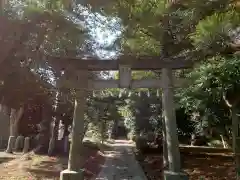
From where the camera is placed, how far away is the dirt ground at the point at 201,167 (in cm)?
1053

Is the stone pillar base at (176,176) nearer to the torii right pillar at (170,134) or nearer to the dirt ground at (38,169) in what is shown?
the torii right pillar at (170,134)

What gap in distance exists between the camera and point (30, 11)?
15.2 feet

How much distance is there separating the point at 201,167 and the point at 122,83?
21.3ft

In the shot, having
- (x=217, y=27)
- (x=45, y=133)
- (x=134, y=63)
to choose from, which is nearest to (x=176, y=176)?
(x=134, y=63)

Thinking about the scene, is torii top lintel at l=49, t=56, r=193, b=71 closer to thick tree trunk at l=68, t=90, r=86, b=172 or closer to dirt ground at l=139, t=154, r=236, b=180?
thick tree trunk at l=68, t=90, r=86, b=172

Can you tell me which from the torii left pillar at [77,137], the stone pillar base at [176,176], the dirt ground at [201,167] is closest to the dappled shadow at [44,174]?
the torii left pillar at [77,137]

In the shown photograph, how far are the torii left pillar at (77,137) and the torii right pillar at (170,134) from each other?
2182 mm

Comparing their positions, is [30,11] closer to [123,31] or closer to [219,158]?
[123,31]

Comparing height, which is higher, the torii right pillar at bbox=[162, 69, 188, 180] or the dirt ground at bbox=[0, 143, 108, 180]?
the torii right pillar at bbox=[162, 69, 188, 180]

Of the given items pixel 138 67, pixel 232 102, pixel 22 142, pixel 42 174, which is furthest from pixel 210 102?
pixel 22 142

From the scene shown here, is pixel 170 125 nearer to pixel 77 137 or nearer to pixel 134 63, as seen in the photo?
pixel 134 63

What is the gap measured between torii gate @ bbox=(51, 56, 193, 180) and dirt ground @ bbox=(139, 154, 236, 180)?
350cm

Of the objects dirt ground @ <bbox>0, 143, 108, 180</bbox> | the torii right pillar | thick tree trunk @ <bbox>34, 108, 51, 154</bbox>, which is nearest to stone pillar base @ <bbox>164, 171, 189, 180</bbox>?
the torii right pillar

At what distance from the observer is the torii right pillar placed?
7323mm
